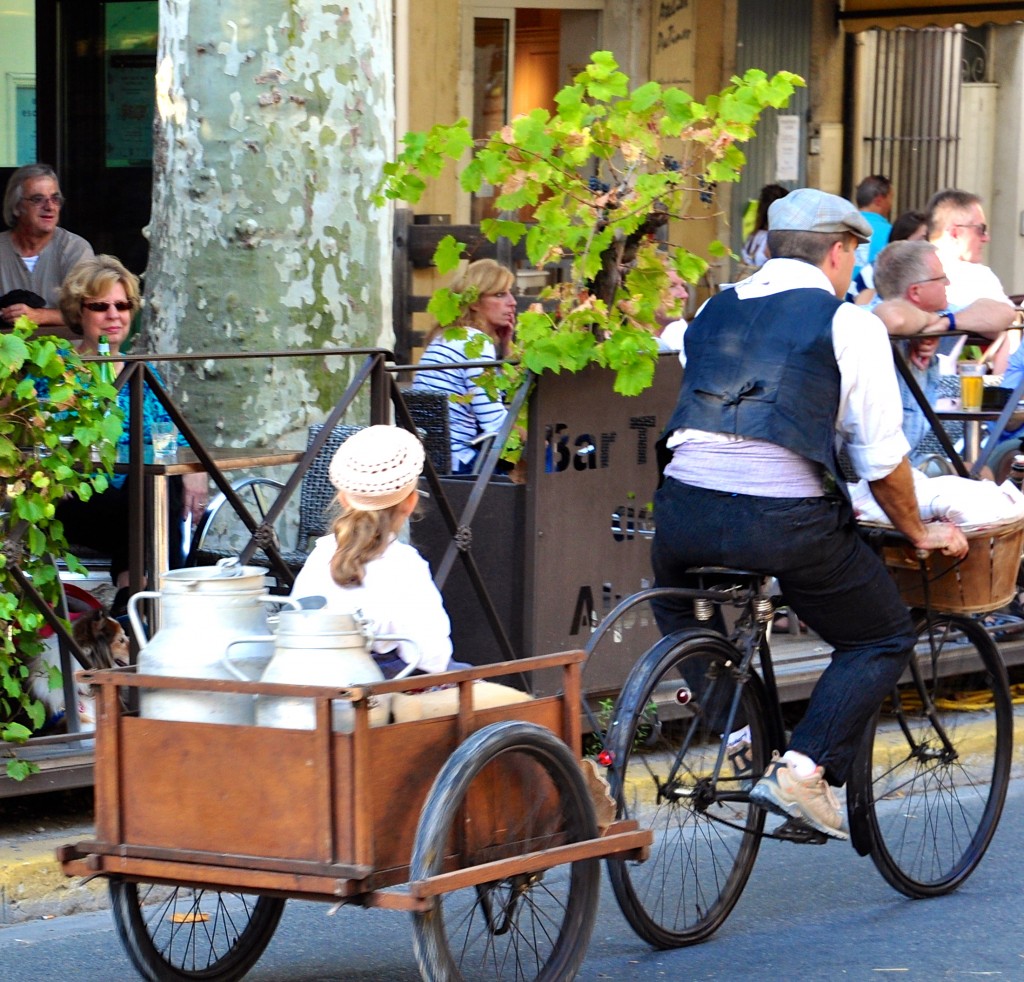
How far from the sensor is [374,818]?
3762 millimetres

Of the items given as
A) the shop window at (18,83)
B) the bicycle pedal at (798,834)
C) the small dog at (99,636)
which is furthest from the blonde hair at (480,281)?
the shop window at (18,83)

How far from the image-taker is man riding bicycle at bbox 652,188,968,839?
455cm

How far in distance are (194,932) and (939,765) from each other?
216 centimetres

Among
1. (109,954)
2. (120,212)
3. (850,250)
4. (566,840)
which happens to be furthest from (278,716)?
(120,212)

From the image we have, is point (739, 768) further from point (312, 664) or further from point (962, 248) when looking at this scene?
point (962, 248)

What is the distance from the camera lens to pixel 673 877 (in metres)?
4.86

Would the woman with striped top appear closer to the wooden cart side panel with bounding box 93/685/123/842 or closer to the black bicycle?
the black bicycle

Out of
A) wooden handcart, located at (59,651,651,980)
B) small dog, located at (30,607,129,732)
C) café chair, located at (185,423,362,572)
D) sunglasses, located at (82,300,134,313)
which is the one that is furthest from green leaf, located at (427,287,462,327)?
wooden handcart, located at (59,651,651,980)

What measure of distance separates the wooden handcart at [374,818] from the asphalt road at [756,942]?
516 millimetres

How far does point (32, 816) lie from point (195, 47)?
277cm

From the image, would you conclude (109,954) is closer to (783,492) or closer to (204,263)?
(783,492)

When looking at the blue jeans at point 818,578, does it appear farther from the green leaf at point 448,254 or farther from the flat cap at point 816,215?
the green leaf at point 448,254

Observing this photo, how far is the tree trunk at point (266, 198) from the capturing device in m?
6.75

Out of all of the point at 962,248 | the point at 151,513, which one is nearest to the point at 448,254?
the point at 151,513
